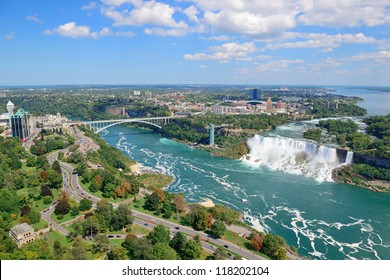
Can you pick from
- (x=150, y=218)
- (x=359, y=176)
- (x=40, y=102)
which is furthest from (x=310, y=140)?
(x=40, y=102)

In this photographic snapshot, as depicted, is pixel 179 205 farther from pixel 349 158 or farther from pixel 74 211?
pixel 349 158

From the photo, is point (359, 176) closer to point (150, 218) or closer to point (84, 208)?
point (150, 218)

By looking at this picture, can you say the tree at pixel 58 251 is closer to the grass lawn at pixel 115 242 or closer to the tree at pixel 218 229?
the grass lawn at pixel 115 242

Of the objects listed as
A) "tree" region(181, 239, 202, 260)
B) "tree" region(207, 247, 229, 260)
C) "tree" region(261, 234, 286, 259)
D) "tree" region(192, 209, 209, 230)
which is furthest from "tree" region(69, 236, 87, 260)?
"tree" region(261, 234, 286, 259)

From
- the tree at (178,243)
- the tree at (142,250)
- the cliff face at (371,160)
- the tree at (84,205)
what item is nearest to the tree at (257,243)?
the tree at (178,243)

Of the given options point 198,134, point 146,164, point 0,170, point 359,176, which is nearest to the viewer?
point 0,170

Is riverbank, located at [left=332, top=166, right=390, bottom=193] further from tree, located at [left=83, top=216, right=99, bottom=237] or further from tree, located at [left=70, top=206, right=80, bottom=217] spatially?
tree, located at [left=70, top=206, right=80, bottom=217]

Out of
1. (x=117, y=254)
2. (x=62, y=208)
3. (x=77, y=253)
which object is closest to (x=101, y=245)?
(x=117, y=254)

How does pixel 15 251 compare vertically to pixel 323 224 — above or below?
above
